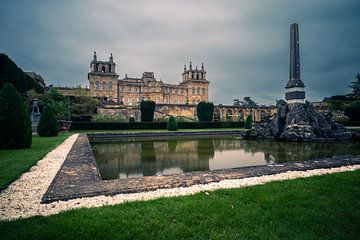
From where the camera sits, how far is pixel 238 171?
4777mm

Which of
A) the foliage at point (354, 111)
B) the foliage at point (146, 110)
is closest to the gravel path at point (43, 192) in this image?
the foliage at point (146, 110)

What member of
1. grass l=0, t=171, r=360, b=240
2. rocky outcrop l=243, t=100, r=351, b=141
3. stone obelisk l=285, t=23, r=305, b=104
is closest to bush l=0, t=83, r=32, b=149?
grass l=0, t=171, r=360, b=240

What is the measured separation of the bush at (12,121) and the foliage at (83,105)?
2320cm

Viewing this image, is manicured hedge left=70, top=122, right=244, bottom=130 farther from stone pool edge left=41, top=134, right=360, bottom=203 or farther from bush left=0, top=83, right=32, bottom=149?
stone pool edge left=41, top=134, right=360, bottom=203

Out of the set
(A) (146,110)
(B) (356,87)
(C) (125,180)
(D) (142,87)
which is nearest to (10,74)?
(A) (146,110)

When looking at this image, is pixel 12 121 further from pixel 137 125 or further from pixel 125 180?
pixel 137 125

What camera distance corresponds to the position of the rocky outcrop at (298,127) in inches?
565

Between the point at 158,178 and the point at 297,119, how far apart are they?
13732 millimetres

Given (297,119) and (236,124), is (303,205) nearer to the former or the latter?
(297,119)

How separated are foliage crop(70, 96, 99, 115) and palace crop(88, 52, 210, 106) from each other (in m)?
11.4

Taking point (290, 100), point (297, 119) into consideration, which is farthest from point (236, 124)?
point (297, 119)

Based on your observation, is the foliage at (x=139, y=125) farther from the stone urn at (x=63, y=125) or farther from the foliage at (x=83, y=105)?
the foliage at (x=83, y=105)

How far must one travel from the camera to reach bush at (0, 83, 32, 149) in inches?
314

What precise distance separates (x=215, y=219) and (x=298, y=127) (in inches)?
560
